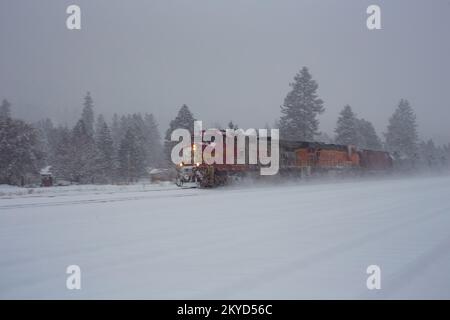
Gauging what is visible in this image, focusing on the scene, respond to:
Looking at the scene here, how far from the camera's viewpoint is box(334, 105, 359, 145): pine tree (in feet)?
198

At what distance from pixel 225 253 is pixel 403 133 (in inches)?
2849

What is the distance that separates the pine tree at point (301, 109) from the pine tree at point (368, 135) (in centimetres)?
1926

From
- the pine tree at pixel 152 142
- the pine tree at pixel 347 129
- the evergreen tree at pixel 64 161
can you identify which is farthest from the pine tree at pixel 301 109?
the pine tree at pixel 152 142

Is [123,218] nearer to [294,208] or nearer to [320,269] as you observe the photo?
[294,208]

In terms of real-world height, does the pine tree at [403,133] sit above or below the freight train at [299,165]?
above

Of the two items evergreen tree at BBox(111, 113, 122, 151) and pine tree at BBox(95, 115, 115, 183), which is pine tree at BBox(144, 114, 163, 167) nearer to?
evergreen tree at BBox(111, 113, 122, 151)

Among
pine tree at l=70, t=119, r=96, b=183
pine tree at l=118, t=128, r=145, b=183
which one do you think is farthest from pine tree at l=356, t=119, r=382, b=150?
pine tree at l=70, t=119, r=96, b=183

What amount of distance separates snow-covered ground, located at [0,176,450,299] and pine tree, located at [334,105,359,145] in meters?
49.8

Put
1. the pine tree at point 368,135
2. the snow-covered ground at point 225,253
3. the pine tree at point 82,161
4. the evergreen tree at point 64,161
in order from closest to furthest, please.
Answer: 1. the snow-covered ground at point 225,253
2. the pine tree at point 82,161
3. the evergreen tree at point 64,161
4. the pine tree at point 368,135

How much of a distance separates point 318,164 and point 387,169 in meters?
16.8

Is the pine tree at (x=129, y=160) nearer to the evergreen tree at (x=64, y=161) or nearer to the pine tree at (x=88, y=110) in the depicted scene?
the evergreen tree at (x=64, y=161)

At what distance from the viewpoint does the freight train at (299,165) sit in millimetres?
23536

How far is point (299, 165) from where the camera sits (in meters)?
31.3
